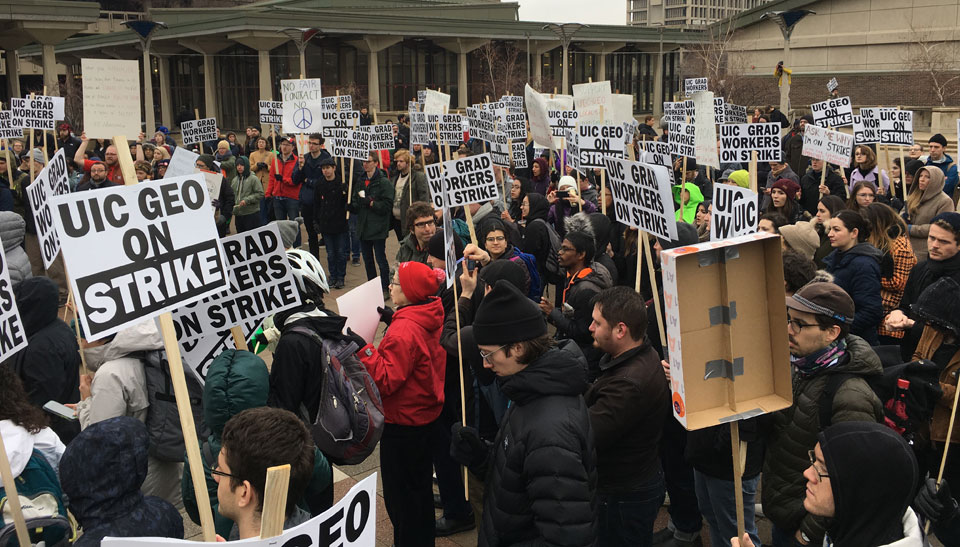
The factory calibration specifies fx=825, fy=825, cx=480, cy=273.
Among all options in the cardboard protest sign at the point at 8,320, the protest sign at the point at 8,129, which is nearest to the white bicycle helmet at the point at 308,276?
the cardboard protest sign at the point at 8,320

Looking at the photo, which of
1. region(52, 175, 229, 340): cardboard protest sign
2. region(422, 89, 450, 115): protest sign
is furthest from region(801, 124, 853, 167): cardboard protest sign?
region(52, 175, 229, 340): cardboard protest sign

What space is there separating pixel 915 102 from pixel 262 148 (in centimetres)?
3235

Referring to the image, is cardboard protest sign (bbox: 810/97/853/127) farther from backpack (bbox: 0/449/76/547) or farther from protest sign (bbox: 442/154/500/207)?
backpack (bbox: 0/449/76/547)

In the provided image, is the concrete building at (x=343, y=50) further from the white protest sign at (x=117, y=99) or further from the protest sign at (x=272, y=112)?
the white protest sign at (x=117, y=99)

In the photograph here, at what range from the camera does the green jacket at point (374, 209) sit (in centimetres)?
1118

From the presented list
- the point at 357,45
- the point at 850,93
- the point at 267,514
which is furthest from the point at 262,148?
the point at 850,93

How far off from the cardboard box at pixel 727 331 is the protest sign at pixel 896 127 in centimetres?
1018

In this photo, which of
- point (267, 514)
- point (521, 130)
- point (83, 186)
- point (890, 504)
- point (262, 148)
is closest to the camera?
point (267, 514)

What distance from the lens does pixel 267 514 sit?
2281 mm

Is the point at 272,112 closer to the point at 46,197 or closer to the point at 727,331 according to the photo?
the point at 46,197

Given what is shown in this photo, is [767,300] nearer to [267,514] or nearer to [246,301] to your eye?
[267,514]

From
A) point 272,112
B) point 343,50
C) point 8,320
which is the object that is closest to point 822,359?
point 8,320

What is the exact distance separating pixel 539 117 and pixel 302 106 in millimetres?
4877

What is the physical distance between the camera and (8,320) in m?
3.62
